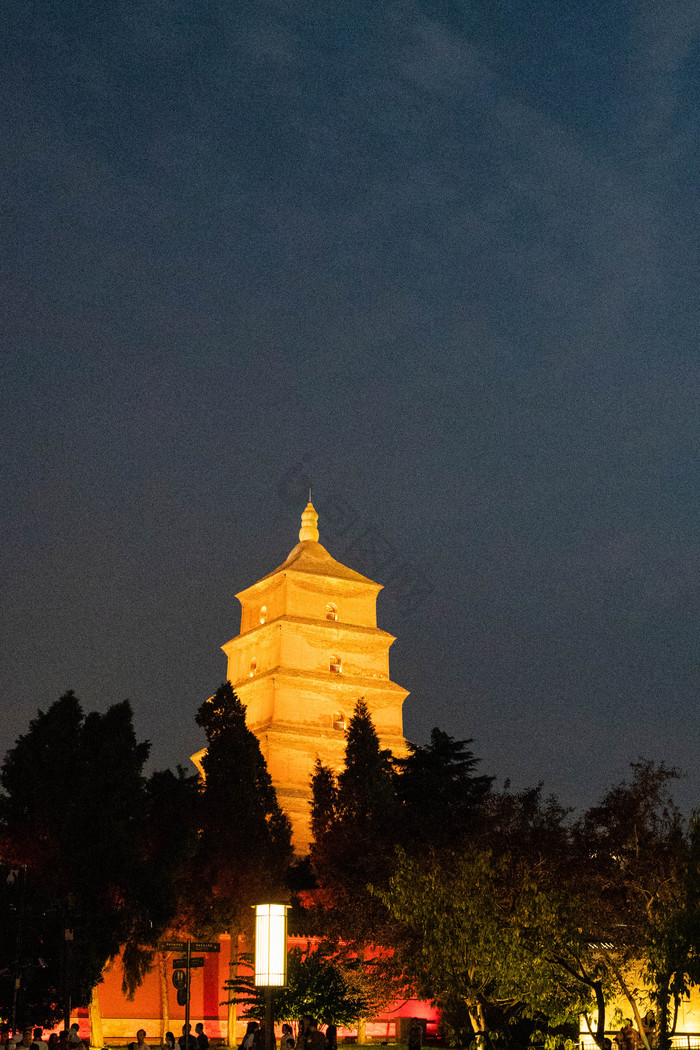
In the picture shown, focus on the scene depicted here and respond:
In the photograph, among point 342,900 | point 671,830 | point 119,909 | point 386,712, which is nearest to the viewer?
point 671,830

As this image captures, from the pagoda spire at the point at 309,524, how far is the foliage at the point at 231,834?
820 inches

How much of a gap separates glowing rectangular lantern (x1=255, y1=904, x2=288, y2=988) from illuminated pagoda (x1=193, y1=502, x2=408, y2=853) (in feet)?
111

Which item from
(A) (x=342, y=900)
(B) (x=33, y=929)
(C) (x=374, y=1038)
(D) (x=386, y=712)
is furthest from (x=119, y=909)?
(D) (x=386, y=712)

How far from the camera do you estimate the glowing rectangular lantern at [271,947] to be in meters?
14.4

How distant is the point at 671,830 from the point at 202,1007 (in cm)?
2004

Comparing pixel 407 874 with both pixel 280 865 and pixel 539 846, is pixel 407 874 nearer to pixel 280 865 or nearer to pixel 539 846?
pixel 539 846

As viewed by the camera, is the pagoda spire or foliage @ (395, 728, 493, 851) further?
the pagoda spire

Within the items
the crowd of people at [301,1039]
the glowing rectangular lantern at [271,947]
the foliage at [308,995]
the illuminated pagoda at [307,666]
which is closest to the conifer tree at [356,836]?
the illuminated pagoda at [307,666]

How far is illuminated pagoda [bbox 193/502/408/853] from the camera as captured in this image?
50.7 meters

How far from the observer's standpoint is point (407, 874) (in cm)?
2533

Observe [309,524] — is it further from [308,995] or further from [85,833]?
[308,995]

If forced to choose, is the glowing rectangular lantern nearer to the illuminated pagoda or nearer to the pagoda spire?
the illuminated pagoda

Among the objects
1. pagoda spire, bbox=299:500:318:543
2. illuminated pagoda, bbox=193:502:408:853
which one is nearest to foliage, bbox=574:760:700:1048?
illuminated pagoda, bbox=193:502:408:853

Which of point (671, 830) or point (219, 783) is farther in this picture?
point (219, 783)
